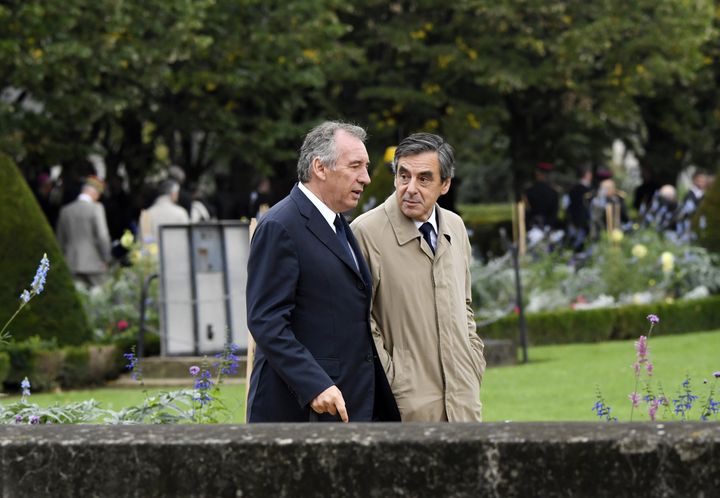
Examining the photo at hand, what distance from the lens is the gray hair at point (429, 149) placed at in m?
5.91

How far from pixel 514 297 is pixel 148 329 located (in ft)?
16.0

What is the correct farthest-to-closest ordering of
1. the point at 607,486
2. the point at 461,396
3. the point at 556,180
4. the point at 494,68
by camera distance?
the point at 556,180
the point at 494,68
the point at 461,396
the point at 607,486

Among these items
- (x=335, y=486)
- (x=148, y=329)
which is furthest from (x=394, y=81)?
(x=335, y=486)

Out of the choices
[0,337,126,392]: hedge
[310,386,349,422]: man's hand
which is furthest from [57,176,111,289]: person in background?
[310,386,349,422]: man's hand

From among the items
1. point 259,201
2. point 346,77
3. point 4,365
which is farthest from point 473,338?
point 346,77

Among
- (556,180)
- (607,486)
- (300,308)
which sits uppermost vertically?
(556,180)

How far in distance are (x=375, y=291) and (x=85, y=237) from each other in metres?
12.8

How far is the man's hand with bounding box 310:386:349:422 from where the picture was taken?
5.17 metres

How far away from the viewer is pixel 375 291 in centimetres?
585

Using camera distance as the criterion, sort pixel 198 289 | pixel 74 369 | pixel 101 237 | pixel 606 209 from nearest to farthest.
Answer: pixel 74 369, pixel 198 289, pixel 101 237, pixel 606 209

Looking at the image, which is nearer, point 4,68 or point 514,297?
point 514,297

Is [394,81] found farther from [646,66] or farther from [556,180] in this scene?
[556,180]

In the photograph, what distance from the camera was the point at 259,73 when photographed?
27.4m

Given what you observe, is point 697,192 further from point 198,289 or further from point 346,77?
point 198,289
